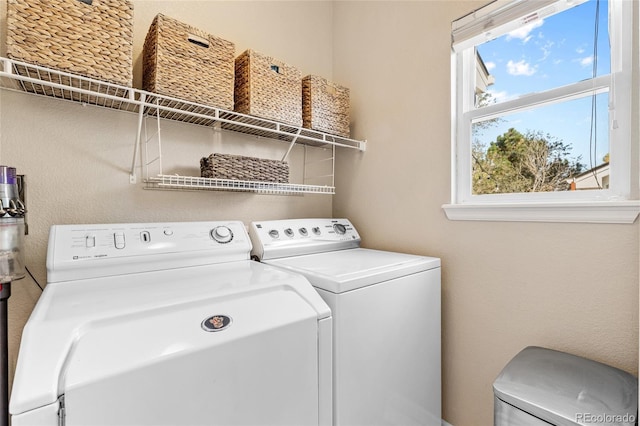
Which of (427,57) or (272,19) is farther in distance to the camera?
(272,19)

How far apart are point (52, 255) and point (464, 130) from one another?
6.05ft

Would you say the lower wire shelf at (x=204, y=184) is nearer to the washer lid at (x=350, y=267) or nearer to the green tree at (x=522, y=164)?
the washer lid at (x=350, y=267)

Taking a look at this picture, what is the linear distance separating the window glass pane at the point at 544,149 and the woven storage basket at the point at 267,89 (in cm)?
96

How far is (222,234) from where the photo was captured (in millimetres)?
1479

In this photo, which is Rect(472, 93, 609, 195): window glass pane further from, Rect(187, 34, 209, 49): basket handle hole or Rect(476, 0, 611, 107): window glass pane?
Rect(187, 34, 209, 49): basket handle hole

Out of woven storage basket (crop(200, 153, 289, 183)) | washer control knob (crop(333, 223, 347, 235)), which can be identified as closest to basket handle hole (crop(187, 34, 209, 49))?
woven storage basket (crop(200, 153, 289, 183))

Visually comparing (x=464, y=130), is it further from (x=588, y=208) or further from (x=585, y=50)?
(x=588, y=208)

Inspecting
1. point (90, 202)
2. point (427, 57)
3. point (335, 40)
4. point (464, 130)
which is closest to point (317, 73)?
point (335, 40)

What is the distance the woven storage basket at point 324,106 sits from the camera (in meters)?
1.79

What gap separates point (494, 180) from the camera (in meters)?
1.53

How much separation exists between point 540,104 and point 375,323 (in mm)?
1190

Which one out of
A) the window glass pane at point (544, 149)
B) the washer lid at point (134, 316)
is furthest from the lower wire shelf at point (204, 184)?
the window glass pane at point (544, 149)

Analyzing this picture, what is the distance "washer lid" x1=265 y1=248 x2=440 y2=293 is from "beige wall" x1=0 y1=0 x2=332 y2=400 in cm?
53

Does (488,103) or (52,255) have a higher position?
(488,103)
